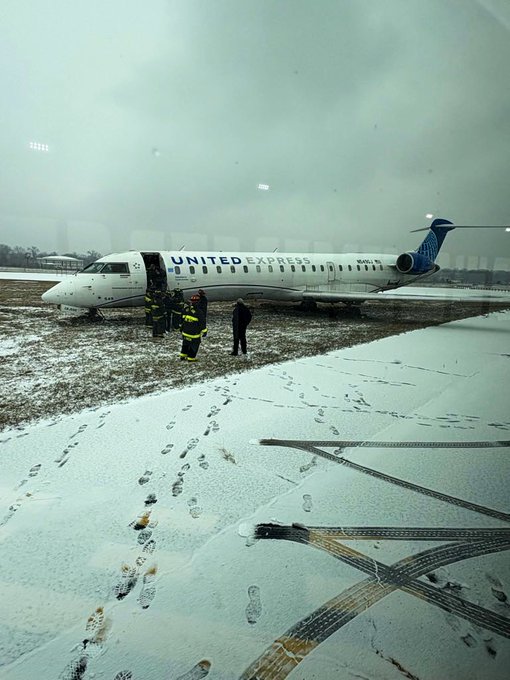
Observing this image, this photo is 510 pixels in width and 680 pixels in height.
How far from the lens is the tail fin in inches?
813

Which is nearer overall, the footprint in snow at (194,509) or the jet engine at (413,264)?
the footprint in snow at (194,509)

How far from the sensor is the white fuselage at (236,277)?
12977 millimetres

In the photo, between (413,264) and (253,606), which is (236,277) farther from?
(253,606)

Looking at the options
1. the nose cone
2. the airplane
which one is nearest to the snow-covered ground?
the nose cone

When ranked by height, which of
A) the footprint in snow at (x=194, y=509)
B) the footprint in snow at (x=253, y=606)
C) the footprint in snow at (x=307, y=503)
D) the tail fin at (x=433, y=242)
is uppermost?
the tail fin at (x=433, y=242)

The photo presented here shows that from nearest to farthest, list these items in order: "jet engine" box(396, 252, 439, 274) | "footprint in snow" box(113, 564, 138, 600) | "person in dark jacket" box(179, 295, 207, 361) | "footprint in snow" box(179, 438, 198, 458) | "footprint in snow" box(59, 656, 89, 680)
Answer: "footprint in snow" box(59, 656, 89, 680) < "footprint in snow" box(113, 564, 138, 600) < "footprint in snow" box(179, 438, 198, 458) < "person in dark jacket" box(179, 295, 207, 361) < "jet engine" box(396, 252, 439, 274)

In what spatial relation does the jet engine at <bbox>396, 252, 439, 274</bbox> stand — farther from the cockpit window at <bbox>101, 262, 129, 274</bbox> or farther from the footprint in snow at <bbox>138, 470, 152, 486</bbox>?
the footprint in snow at <bbox>138, 470, 152, 486</bbox>

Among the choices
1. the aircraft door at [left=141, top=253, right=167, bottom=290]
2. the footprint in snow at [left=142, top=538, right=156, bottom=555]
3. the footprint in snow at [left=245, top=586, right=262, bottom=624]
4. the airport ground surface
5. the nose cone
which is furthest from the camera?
the aircraft door at [left=141, top=253, right=167, bottom=290]

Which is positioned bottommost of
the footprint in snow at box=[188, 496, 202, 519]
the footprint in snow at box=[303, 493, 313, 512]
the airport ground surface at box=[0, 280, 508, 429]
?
the footprint in snow at box=[188, 496, 202, 519]

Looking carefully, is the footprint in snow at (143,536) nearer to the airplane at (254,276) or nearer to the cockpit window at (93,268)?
the airplane at (254,276)

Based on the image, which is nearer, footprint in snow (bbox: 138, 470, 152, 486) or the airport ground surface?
footprint in snow (bbox: 138, 470, 152, 486)

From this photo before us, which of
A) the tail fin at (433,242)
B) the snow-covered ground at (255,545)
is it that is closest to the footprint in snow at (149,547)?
the snow-covered ground at (255,545)

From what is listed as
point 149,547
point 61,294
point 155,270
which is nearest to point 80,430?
point 149,547

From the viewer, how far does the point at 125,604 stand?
2287 millimetres
